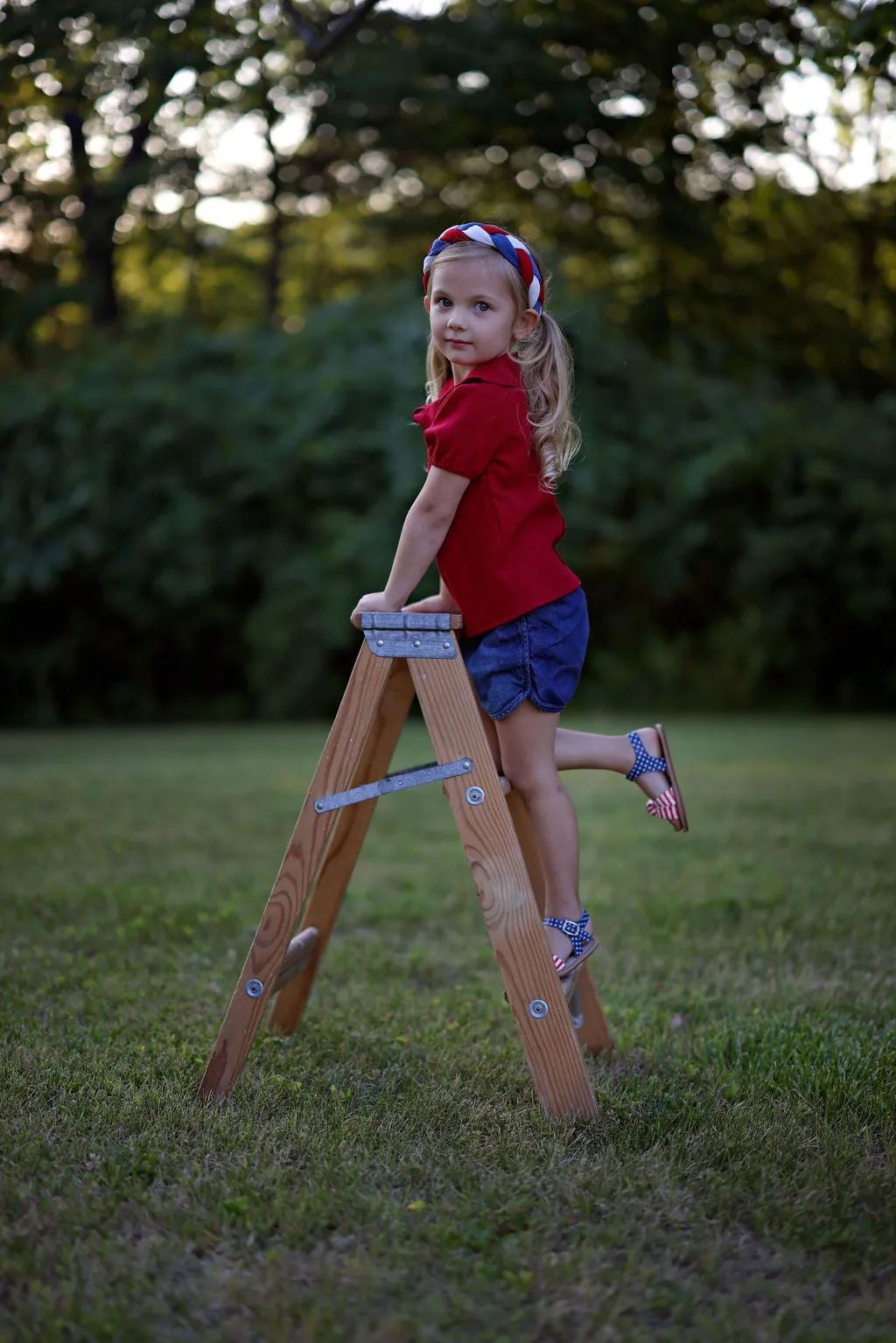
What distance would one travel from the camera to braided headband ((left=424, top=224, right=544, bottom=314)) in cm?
264

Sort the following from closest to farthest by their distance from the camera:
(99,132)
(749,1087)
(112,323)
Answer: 1. (749,1087)
2. (99,132)
3. (112,323)

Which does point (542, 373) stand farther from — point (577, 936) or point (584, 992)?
point (584, 992)

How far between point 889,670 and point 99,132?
10218 millimetres

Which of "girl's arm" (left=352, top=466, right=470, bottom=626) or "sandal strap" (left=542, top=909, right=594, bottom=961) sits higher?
"girl's arm" (left=352, top=466, right=470, bottom=626)

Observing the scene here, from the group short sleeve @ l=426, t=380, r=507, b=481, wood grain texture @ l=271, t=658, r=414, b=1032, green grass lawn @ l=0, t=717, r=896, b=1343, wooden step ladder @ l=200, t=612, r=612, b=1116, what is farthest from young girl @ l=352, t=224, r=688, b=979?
green grass lawn @ l=0, t=717, r=896, b=1343

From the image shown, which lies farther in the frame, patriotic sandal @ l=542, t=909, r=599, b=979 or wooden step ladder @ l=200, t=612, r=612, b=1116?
patriotic sandal @ l=542, t=909, r=599, b=979

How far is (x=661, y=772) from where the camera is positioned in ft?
9.39

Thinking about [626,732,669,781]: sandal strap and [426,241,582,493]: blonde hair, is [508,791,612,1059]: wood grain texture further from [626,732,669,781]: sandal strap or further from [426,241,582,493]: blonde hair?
[426,241,582,493]: blonde hair

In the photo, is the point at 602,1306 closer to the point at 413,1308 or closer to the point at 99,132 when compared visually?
the point at 413,1308

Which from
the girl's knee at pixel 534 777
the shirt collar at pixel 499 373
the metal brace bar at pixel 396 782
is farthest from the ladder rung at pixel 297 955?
the shirt collar at pixel 499 373

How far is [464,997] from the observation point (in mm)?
3537

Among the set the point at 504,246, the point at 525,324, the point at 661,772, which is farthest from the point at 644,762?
the point at 504,246

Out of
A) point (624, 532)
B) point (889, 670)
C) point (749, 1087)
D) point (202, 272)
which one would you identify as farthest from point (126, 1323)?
point (202, 272)

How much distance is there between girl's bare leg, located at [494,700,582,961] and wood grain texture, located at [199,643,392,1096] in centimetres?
31
